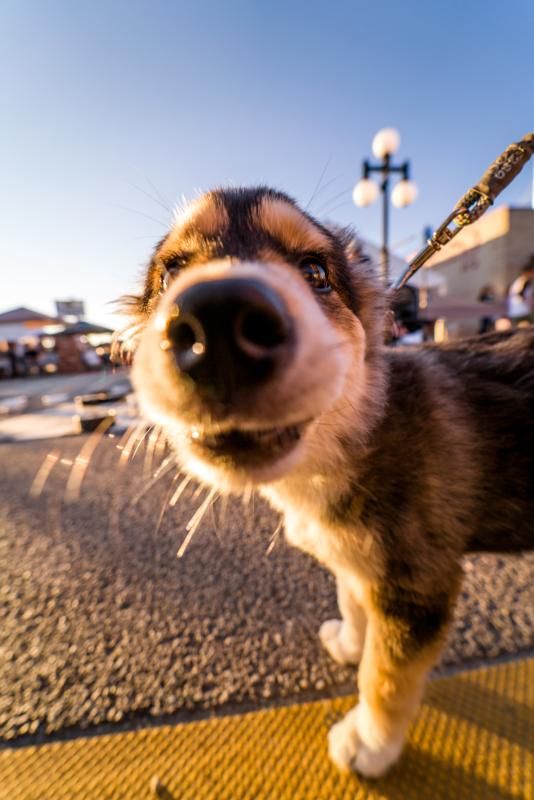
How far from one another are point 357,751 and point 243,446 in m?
1.42

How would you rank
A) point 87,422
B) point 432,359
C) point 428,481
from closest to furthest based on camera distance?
point 428,481
point 432,359
point 87,422

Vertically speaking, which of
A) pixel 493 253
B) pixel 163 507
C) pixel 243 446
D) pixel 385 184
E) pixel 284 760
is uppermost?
pixel 493 253

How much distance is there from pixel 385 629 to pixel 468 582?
137cm

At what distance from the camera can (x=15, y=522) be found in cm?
347

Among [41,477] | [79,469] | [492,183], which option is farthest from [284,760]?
[41,477]

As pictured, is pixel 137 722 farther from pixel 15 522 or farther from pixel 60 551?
pixel 15 522

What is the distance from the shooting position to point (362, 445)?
1478 mm

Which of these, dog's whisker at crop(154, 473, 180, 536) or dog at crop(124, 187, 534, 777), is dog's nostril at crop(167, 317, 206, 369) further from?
dog's whisker at crop(154, 473, 180, 536)

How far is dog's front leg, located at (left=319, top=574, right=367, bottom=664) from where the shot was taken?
1816mm

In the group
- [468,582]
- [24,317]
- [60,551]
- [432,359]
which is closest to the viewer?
[432,359]

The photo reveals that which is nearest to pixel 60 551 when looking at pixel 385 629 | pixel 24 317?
pixel 385 629

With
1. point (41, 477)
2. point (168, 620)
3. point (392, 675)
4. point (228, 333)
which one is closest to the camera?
point (228, 333)

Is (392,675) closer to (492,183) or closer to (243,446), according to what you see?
(243,446)

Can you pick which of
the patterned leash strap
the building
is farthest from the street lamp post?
the building
